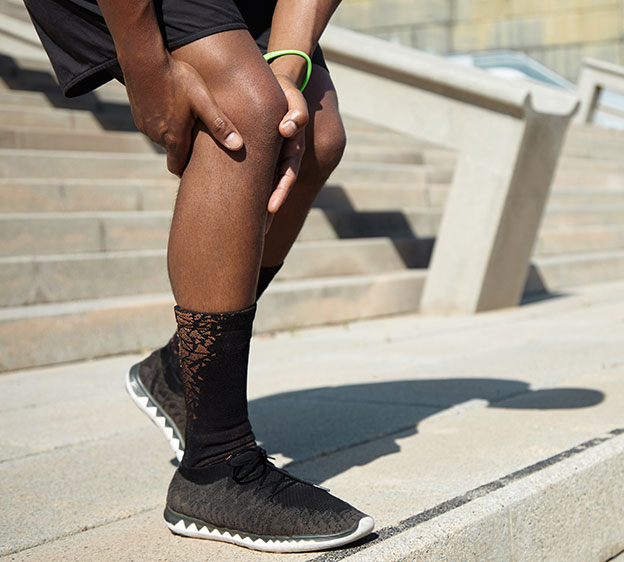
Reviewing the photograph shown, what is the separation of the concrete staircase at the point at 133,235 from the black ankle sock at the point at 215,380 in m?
2.11

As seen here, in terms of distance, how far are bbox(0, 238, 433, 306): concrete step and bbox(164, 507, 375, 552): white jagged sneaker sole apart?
2562mm

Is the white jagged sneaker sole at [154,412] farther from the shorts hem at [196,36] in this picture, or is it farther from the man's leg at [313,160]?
the shorts hem at [196,36]

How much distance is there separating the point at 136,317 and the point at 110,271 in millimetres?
460

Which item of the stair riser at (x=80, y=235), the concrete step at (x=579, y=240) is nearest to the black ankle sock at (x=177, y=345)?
the stair riser at (x=80, y=235)

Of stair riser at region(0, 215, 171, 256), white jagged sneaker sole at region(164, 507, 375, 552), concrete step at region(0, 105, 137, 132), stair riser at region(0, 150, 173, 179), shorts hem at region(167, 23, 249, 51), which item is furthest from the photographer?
concrete step at region(0, 105, 137, 132)

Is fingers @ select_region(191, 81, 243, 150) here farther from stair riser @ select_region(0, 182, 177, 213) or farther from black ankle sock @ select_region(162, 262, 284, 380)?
stair riser @ select_region(0, 182, 177, 213)

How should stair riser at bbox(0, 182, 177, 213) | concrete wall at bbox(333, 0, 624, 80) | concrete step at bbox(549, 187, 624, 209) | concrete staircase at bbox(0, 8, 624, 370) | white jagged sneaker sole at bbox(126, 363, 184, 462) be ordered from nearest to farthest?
white jagged sneaker sole at bbox(126, 363, 184, 462), concrete staircase at bbox(0, 8, 624, 370), stair riser at bbox(0, 182, 177, 213), concrete step at bbox(549, 187, 624, 209), concrete wall at bbox(333, 0, 624, 80)

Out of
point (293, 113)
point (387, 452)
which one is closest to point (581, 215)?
point (387, 452)

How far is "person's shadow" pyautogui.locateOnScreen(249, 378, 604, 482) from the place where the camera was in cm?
222

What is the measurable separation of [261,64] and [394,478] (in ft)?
3.16

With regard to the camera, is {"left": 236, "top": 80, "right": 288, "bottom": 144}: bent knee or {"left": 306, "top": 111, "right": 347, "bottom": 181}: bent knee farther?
{"left": 306, "top": 111, "right": 347, "bottom": 181}: bent knee

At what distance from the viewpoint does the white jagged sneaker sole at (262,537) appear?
1.50 m

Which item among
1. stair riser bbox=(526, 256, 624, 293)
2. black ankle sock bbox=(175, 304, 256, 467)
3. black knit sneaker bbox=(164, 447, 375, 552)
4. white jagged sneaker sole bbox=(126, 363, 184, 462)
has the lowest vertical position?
stair riser bbox=(526, 256, 624, 293)

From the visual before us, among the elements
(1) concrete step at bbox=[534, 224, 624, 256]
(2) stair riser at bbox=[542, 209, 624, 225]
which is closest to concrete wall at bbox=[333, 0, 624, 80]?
(2) stair riser at bbox=[542, 209, 624, 225]
